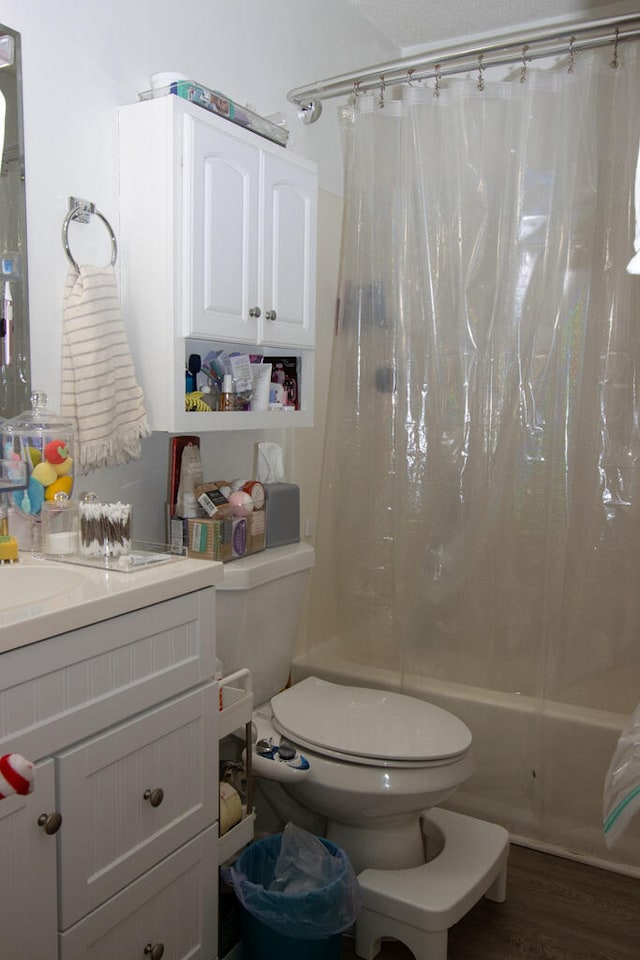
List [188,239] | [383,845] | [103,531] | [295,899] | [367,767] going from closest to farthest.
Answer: [103,531] < [295,899] < [188,239] < [367,767] < [383,845]

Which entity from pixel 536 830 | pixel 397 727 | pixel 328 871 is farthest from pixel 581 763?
pixel 328 871

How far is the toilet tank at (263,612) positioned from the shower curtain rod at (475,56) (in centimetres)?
130

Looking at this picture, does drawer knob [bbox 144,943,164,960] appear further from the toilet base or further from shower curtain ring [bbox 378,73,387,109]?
shower curtain ring [bbox 378,73,387,109]

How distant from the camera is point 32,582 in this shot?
1.40 metres

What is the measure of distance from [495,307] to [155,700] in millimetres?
1532

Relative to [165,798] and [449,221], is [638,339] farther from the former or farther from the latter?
[165,798]

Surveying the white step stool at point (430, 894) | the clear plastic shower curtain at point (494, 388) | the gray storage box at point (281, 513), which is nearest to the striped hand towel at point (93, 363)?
the gray storage box at point (281, 513)

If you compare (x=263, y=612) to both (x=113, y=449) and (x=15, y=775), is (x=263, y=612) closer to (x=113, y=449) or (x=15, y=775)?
(x=113, y=449)

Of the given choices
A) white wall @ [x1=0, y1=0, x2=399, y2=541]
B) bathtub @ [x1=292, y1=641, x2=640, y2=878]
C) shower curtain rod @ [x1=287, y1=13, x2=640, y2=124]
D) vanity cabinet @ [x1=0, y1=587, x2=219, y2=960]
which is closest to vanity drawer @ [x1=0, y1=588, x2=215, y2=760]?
vanity cabinet @ [x1=0, y1=587, x2=219, y2=960]

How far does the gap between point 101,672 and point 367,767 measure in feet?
2.64

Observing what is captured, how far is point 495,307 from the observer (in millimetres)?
2352

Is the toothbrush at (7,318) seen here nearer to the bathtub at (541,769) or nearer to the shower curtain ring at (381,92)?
the shower curtain ring at (381,92)

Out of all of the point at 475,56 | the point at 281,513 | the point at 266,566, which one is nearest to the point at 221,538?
the point at 266,566

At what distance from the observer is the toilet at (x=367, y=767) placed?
1.79 m
